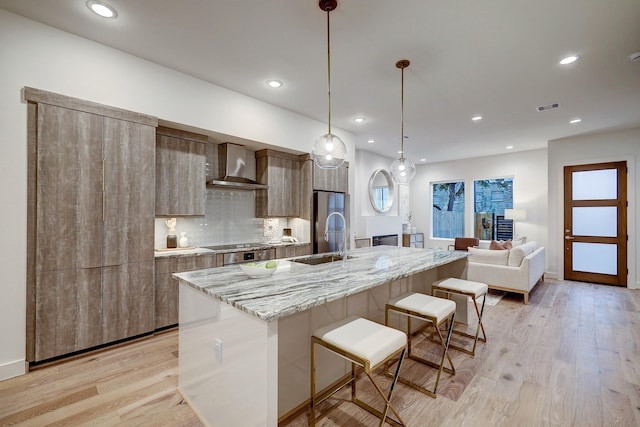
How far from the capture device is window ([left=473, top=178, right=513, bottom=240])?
Answer: 7410 mm

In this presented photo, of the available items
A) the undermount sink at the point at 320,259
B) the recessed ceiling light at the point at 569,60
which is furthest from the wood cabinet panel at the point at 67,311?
the recessed ceiling light at the point at 569,60

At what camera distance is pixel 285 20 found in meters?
2.35

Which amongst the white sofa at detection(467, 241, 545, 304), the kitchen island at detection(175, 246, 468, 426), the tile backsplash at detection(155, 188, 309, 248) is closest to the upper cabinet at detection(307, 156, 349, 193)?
the tile backsplash at detection(155, 188, 309, 248)

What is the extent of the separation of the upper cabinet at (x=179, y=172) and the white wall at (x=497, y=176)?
22.4 feet

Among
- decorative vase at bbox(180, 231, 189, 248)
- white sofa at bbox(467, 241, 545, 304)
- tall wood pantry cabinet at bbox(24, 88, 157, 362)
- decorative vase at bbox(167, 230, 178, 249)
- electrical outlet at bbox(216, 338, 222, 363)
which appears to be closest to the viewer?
electrical outlet at bbox(216, 338, 222, 363)

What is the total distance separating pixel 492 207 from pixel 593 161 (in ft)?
7.83

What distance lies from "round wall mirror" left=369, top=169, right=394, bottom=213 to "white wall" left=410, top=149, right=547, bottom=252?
1418 millimetres

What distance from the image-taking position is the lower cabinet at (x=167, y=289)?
3.07 metres

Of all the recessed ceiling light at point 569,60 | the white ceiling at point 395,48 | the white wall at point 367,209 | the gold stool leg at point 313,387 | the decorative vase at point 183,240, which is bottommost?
the gold stool leg at point 313,387

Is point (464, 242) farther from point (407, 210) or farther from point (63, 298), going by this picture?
point (63, 298)

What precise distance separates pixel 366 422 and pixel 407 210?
7524 millimetres

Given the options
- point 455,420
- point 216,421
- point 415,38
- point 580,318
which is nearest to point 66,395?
point 216,421

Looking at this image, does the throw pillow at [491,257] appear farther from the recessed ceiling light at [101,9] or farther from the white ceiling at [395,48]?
the recessed ceiling light at [101,9]

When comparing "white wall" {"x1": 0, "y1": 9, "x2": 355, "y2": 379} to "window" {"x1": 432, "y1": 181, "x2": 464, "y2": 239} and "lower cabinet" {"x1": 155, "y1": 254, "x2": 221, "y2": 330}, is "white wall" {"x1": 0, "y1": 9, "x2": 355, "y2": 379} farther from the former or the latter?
"window" {"x1": 432, "y1": 181, "x2": 464, "y2": 239}
